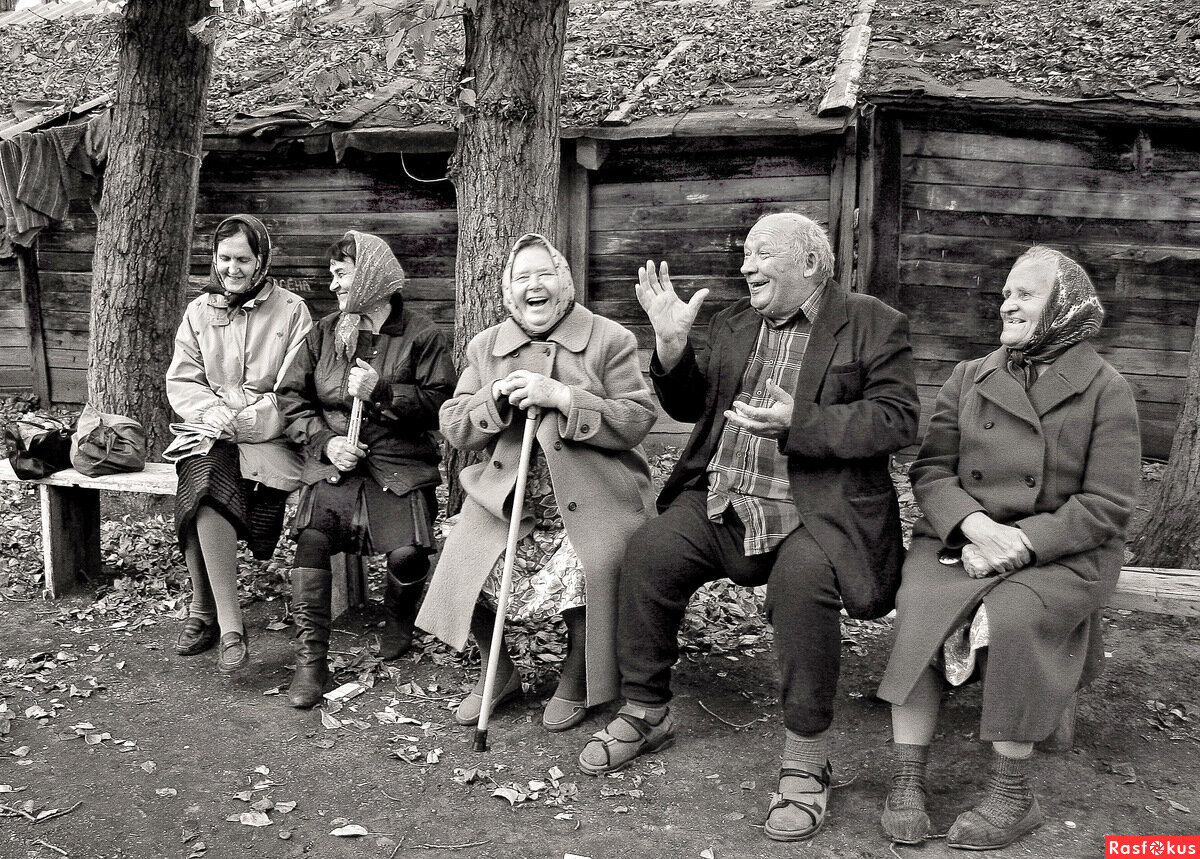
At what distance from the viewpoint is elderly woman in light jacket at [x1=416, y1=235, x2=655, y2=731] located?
3.63 meters

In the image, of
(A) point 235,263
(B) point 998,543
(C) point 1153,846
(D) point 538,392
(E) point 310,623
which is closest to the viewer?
(C) point 1153,846

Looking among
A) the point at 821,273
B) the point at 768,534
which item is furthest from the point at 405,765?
the point at 821,273

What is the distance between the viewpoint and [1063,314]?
3127 millimetres

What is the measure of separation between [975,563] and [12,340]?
10.1 meters

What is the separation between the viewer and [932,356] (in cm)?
807

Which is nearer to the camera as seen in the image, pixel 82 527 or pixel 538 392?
pixel 538 392

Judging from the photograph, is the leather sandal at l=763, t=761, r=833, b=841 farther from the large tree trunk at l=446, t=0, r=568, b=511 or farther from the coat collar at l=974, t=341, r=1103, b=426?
the large tree trunk at l=446, t=0, r=568, b=511

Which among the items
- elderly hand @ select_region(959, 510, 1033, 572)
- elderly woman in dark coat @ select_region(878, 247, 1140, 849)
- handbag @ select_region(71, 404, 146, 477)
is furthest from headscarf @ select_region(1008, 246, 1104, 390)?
handbag @ select_region(71, 404, 146, 477)

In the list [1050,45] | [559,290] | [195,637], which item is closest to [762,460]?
[559,290]

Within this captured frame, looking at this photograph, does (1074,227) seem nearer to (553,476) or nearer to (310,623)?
(553,476)

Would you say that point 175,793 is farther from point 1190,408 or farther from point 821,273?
point 1190,408

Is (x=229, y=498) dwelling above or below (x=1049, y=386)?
below

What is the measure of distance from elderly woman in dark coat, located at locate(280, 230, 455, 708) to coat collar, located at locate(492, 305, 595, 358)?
1.42ft

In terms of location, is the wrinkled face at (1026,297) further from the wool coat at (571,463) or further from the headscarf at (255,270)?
the headscarf at (255,270)
